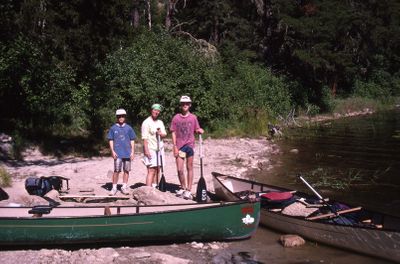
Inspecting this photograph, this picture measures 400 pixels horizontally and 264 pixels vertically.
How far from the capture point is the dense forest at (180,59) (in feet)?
50.6

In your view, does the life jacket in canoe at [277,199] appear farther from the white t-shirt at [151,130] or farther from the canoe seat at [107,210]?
the canoe seat at [107,210]

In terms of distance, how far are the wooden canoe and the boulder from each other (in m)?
0.19

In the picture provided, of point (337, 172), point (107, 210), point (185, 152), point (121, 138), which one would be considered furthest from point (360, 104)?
point (107, 210)

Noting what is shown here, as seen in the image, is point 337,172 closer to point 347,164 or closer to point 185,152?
point 347,164

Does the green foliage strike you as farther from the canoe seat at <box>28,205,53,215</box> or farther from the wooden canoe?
the canoe seat at <box>28,205,53,215</box>

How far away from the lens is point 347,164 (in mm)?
16516

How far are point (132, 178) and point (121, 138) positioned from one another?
3083mm

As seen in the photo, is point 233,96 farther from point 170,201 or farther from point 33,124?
point 170,201

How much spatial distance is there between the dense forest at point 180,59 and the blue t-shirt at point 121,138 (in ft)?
19.2

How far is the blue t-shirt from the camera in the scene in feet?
33.3

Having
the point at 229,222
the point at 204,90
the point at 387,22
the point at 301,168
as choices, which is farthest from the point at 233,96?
the point at 387,22

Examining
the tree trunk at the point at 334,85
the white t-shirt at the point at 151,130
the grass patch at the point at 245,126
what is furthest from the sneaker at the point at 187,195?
the tree trunk at the point at 334,85

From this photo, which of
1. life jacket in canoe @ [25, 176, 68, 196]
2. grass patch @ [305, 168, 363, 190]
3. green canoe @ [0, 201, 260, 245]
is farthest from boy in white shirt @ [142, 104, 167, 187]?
grass patch @ [305, 168, 363, 190]

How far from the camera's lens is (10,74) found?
14.7 metres
